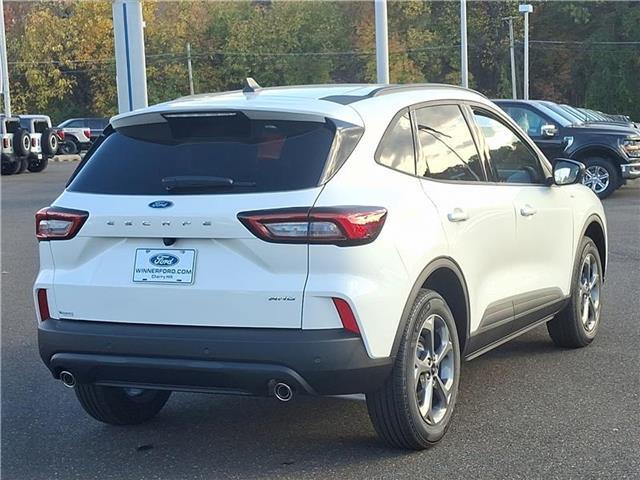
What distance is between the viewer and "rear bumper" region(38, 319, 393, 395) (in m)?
4.11

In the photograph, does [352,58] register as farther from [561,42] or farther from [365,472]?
[365,472]

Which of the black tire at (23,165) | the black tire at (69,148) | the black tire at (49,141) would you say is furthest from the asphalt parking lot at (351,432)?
the black tire at (69,148)

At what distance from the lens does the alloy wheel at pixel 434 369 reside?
15.3 feet

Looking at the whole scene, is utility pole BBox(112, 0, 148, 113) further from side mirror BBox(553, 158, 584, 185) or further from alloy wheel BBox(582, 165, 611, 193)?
alloy wheel BBox(582, 165, 611, 193)

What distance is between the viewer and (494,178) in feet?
18.4

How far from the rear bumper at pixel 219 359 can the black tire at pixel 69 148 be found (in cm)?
3845

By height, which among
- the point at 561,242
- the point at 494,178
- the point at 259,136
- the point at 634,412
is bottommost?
the point at 634,412

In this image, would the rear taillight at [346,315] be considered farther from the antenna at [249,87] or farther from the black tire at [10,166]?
the black tire at [10,166]

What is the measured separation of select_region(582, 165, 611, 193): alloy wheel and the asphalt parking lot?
1051cm

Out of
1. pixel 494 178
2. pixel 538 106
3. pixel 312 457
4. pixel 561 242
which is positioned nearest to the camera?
pixel 312 457

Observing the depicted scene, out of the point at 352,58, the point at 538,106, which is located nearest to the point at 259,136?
the point at 538,106

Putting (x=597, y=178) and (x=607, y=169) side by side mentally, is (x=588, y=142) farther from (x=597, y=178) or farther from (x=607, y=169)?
(x=597, y=178)

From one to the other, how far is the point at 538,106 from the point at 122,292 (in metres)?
13.2

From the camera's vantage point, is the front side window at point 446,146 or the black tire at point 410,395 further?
the front side window at point 446,146
